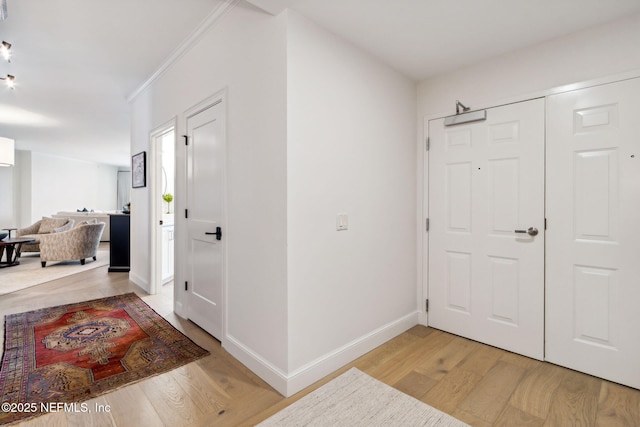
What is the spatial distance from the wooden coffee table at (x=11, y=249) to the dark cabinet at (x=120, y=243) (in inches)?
61.7

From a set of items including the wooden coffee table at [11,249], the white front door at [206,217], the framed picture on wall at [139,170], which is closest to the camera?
the white front door at [206,217]

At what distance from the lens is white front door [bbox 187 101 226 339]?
98.1 inches

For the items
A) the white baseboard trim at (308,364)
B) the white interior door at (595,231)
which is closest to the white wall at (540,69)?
the white interior door at (595,231)

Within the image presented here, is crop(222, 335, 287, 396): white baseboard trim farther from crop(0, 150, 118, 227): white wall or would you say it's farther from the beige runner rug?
→ crop(0, 150, 118, 227): white wall

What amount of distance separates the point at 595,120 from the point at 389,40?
61.0 inches

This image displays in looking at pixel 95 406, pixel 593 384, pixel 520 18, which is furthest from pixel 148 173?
pixel 593 384

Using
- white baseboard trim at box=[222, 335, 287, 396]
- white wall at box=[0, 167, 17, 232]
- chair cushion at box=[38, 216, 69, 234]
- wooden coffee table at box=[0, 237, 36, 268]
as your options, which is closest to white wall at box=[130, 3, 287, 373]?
white baseboard trim at box=[222, 335, 287, 396]

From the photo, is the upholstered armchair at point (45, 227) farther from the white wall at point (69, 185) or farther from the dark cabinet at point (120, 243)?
the white wall at point (69, 185)

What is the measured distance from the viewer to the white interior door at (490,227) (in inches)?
90.4

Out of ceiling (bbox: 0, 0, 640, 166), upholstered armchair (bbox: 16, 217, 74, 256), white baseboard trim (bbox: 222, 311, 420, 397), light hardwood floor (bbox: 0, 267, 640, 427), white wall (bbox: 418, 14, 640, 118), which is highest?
ceiling (bbox: 0, 0, 640, 166)

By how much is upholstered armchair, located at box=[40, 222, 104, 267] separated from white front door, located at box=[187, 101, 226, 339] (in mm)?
4167

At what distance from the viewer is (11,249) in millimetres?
5410

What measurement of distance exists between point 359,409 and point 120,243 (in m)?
4.94

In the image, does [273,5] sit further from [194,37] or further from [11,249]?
[11,249]
